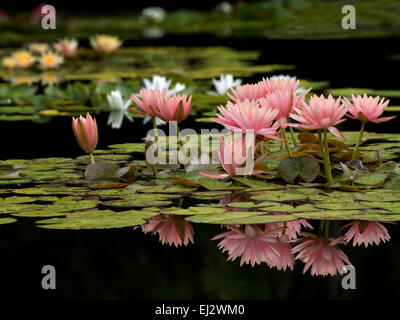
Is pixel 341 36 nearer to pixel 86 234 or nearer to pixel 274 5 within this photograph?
pixel 274 5

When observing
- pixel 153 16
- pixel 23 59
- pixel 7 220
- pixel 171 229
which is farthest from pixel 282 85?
pixel 153 16

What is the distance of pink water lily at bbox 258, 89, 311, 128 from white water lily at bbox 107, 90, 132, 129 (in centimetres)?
196

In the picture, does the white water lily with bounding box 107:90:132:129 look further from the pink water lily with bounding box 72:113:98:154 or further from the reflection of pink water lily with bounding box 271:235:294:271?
the reflection of pink water lily with bounding box 271:235:294:271

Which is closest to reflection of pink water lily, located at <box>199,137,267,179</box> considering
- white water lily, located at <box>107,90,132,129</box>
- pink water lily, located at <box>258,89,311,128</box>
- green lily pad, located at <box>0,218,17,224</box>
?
pink water lily, located at <box>258,89,311,128</box>

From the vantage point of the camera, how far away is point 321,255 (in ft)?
6.99

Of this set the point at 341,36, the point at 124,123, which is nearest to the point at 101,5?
the point at 341,36

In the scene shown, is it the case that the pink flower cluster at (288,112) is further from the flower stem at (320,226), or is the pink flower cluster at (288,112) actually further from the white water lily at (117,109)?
the white water lily at (117,109)

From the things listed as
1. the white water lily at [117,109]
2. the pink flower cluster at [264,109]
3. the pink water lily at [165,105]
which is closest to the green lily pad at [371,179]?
the pink flower cluster at [264,109]

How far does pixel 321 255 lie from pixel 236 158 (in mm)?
709

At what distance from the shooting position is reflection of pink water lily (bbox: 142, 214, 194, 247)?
230cm

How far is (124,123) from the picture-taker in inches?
186

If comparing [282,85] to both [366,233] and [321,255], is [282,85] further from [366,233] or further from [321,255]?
[321,255]

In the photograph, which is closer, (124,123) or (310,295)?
(310,295)

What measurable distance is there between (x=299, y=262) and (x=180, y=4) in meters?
18.7
